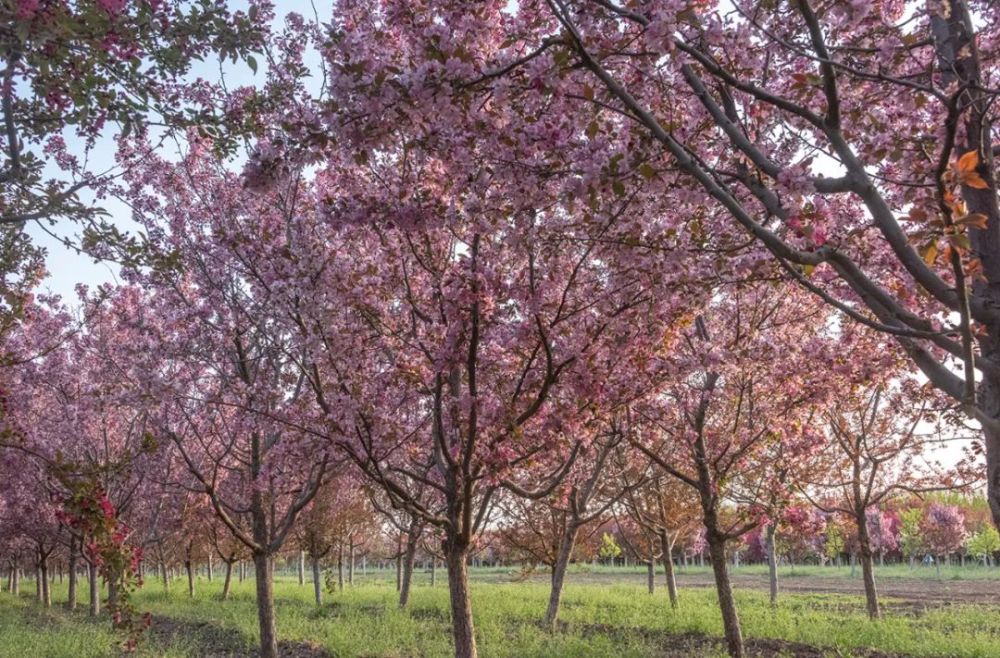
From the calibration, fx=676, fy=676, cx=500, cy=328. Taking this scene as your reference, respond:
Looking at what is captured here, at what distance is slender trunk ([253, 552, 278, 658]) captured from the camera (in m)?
9.87

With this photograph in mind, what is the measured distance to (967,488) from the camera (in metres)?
14.2

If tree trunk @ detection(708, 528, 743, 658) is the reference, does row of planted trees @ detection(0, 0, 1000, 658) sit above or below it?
above

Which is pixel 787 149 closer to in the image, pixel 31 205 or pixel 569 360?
pixel 569 360

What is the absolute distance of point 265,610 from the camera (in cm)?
1011

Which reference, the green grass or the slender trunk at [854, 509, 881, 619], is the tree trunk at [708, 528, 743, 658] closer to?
the green grass

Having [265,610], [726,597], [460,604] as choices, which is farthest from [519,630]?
[460,604]

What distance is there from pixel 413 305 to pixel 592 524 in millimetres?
18561

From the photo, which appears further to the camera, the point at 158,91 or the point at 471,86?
the point at 158,91

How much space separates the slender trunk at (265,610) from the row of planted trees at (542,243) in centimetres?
9

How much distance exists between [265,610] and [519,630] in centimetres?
579

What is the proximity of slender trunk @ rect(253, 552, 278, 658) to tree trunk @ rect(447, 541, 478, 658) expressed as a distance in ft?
13.0

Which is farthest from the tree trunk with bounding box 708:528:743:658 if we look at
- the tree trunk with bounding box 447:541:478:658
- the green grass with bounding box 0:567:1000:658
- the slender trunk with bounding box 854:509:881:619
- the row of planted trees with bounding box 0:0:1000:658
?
the slender trunk with bounding box 854:509:881:619

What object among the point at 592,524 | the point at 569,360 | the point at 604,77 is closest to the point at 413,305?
the point at 569,360

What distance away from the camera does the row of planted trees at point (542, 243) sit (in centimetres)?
373
